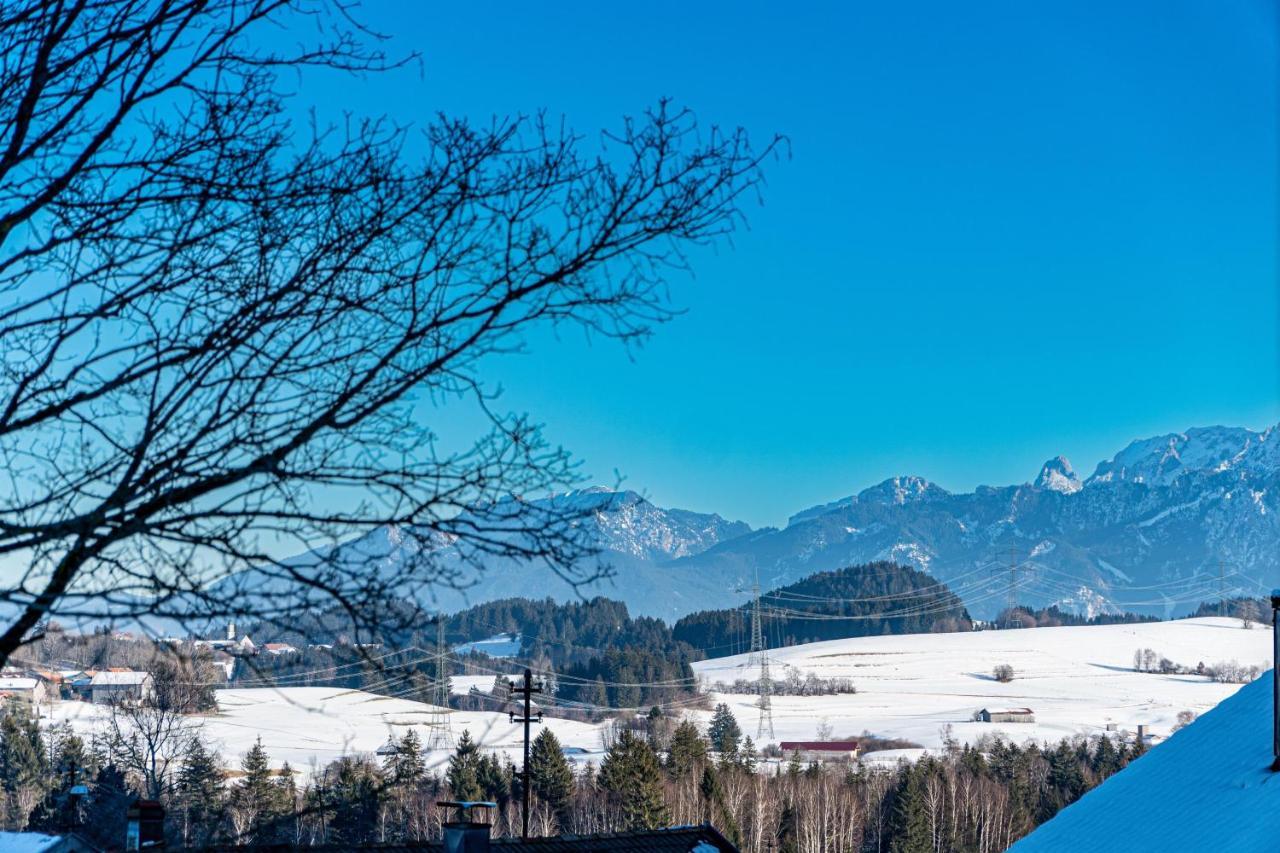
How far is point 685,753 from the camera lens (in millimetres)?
59969

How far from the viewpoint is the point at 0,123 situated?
2.46 metres

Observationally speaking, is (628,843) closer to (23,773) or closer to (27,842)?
(27,842)

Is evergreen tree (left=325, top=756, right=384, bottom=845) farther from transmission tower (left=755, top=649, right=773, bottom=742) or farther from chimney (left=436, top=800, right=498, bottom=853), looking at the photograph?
transmission tower (left=755, top=649, right=773, bottom=742)

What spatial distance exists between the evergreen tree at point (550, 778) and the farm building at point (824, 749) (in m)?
32.0

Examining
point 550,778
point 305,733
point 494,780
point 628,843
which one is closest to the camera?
point 628,843

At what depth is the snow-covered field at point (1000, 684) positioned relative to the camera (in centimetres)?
10431

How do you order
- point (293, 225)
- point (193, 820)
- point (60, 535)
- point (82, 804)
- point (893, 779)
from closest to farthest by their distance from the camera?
point (60, 535), point (293, 225), point (193, 820), point (82, 804), point (893, 779)

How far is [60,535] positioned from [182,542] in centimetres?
20

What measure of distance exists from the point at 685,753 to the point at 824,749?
28598 mm

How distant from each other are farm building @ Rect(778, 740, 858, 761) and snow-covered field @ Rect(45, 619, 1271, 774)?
2.68 metres

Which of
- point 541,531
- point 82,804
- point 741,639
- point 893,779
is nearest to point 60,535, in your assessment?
point 541,531

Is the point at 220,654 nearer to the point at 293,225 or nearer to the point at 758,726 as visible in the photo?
the point at 293,225

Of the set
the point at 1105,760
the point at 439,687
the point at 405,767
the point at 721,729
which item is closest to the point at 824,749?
the point at 721,729

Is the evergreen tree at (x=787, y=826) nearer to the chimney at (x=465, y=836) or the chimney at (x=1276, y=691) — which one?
the chimney at (x=465, y=836)
